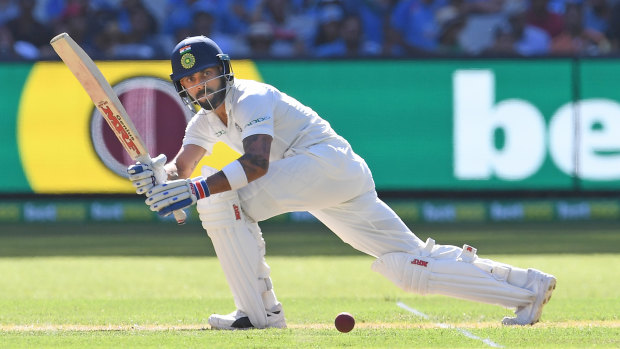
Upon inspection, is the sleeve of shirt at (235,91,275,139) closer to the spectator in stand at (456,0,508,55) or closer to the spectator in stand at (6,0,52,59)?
the spectator in stand at (6,0,52,59)

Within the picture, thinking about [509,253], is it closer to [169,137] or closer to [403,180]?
[403,180]

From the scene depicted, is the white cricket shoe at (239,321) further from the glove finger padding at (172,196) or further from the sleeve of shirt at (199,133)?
the sleeve of shirt at (199,133)

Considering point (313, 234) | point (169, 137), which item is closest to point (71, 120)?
point (169, 137)

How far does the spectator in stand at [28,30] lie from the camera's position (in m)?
12.8

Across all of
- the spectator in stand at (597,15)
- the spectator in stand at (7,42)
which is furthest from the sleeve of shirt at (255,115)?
the spectator in stand at (597,15)

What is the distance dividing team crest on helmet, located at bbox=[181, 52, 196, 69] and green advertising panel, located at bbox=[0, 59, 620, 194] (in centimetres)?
574

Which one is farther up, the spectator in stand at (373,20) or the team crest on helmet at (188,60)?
the team crest on helmet at (188,60)

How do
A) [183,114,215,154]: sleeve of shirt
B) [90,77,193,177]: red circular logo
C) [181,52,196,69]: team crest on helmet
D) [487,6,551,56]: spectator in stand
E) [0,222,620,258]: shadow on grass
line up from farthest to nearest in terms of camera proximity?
[487,6,551,56]: spectator in stand, [90,77,193,177]: red circular logo, [0,222,620,258]: shadow on grass, [183,114,215,154]: sleeve of shirt, [181,52,196,69]: team crest on helmet

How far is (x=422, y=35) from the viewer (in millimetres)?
13156

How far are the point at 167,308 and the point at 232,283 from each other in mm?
1246

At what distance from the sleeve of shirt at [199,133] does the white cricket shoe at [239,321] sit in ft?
3.10

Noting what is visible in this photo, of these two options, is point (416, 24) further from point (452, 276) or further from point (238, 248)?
point (238, 248)

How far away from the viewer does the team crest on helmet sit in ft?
18.0

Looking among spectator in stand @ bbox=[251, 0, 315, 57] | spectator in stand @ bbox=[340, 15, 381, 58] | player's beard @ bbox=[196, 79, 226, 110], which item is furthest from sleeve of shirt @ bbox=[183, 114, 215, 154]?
spectator in stand @ bbox=[251, 0, 315, 57]
